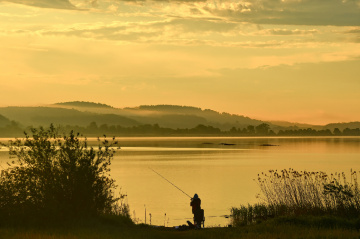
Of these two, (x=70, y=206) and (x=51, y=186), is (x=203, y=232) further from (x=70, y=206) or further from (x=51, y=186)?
(x=51, y=186)

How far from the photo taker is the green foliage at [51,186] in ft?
68.6

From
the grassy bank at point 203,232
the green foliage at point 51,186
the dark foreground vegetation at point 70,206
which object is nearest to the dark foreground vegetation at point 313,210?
the dark foreground vegetation at point 70,206

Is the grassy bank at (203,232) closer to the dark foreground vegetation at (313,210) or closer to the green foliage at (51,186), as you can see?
the dark foreground vegetation at (313,210)

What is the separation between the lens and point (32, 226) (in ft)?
66.9

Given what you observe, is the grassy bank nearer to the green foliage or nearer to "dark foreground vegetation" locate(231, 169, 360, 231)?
"dark foreground vegetation" locate(231, 169, 360, 231)

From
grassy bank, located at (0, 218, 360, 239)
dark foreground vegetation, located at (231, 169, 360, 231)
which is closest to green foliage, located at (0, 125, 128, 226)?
grassy bank, located at (0, 218, 360, 239)

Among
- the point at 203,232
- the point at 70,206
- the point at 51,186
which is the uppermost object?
the point at 51,186

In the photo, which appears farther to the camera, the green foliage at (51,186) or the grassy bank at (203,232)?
the green foliage at (51,186)

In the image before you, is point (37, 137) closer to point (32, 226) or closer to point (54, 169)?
point (54, 169)

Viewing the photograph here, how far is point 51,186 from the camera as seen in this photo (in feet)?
70.7

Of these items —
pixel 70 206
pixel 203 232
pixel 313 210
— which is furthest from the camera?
pixel 313 210

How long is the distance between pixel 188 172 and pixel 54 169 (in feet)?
177

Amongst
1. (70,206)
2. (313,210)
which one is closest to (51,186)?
A: (70,206)

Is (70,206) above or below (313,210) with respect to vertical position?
above
